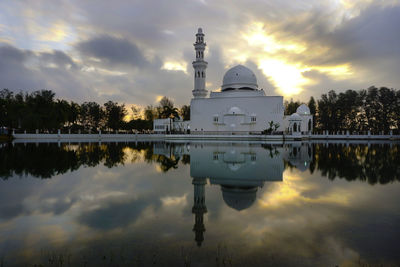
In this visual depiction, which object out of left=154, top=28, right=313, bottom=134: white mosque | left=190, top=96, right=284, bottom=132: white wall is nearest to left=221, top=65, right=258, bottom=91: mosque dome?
left=154, top=28, right=313, bottom=134: white mosque

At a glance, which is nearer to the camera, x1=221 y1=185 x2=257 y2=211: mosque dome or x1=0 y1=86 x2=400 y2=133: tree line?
x1=221 y1=185 x2=257 y2=211: mosque dome

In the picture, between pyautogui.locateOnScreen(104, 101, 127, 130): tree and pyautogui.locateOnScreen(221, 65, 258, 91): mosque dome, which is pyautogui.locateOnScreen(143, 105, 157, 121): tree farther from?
pyautogui.locateOnScreen(221, 65, 258, 91): mosque dome

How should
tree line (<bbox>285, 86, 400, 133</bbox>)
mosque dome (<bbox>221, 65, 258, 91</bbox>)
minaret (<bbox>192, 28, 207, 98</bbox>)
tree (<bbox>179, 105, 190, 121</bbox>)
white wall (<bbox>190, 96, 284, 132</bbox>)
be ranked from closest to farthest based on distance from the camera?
white wall (<bbox>190, 96, 284, 132</bbox>), minaret (<bbox>192, 28, 207, 98</bbox>), mosque dome (<bbox>221, 65, 258, 91</bbox>), tree line (<bbox>285, 86, 400, 133</bbox>), tree (<bbox>179, 105, 190, 121</bbox>)

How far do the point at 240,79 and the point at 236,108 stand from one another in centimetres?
662

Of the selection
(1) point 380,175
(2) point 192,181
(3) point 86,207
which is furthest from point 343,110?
(3) point 86,207

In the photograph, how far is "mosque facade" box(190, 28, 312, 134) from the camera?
157 ft

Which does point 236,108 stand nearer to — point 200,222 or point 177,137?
point 177,137

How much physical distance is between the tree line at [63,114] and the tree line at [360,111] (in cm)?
3221

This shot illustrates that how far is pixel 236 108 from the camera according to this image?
48.1m

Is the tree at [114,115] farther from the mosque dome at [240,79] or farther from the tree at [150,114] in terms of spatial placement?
the mosque dome at [240,79]

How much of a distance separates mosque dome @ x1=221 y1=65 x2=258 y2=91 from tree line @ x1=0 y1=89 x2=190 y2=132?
1130cm

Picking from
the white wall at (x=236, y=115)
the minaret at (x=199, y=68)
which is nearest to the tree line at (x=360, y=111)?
the white wall at (x=236, y=115)

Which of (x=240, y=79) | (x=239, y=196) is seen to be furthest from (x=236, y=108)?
(x=239, y=196)

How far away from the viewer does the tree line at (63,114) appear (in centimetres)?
4869
